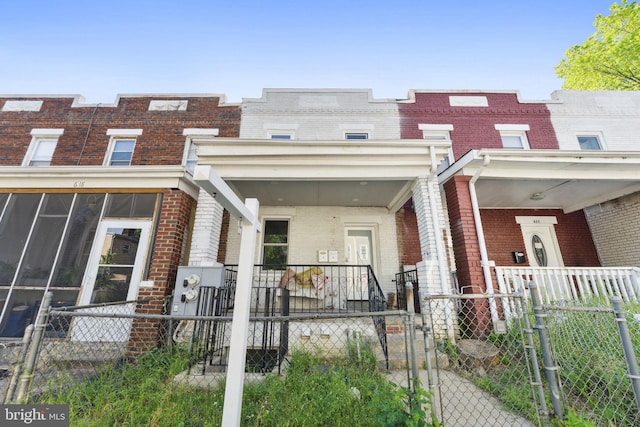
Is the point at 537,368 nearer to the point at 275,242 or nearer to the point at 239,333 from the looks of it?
the point at 239,333

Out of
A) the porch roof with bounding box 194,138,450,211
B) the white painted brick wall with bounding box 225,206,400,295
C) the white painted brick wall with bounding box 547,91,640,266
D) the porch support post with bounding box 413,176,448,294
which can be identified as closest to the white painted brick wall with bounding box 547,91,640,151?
the white painted brick wall with bounding box 547,91,640,266

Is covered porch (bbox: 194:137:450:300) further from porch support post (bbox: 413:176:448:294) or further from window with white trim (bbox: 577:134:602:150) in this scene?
window with white trim (bbox: 577:134:602:150)

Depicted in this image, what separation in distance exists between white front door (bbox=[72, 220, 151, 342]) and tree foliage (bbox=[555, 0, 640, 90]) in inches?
714

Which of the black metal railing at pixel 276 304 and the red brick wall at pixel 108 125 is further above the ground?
the red brick wall at pixel 108 125

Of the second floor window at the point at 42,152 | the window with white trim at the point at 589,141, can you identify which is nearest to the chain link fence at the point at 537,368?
the window with white trim at the point at 589,141

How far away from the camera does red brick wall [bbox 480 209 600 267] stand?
7.12m

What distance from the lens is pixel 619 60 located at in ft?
35.5

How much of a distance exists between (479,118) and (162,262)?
953cm

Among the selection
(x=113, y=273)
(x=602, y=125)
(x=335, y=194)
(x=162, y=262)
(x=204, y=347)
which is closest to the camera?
(x=204, y=347)

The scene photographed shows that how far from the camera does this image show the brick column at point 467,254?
4375 mm

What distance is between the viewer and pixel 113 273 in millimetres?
4906

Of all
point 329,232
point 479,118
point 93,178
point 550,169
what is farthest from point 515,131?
point 93,178

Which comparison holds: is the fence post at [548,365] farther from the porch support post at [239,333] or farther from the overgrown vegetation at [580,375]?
the porch support post at [239,333]

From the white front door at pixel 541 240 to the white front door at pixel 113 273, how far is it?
9.88 meters
